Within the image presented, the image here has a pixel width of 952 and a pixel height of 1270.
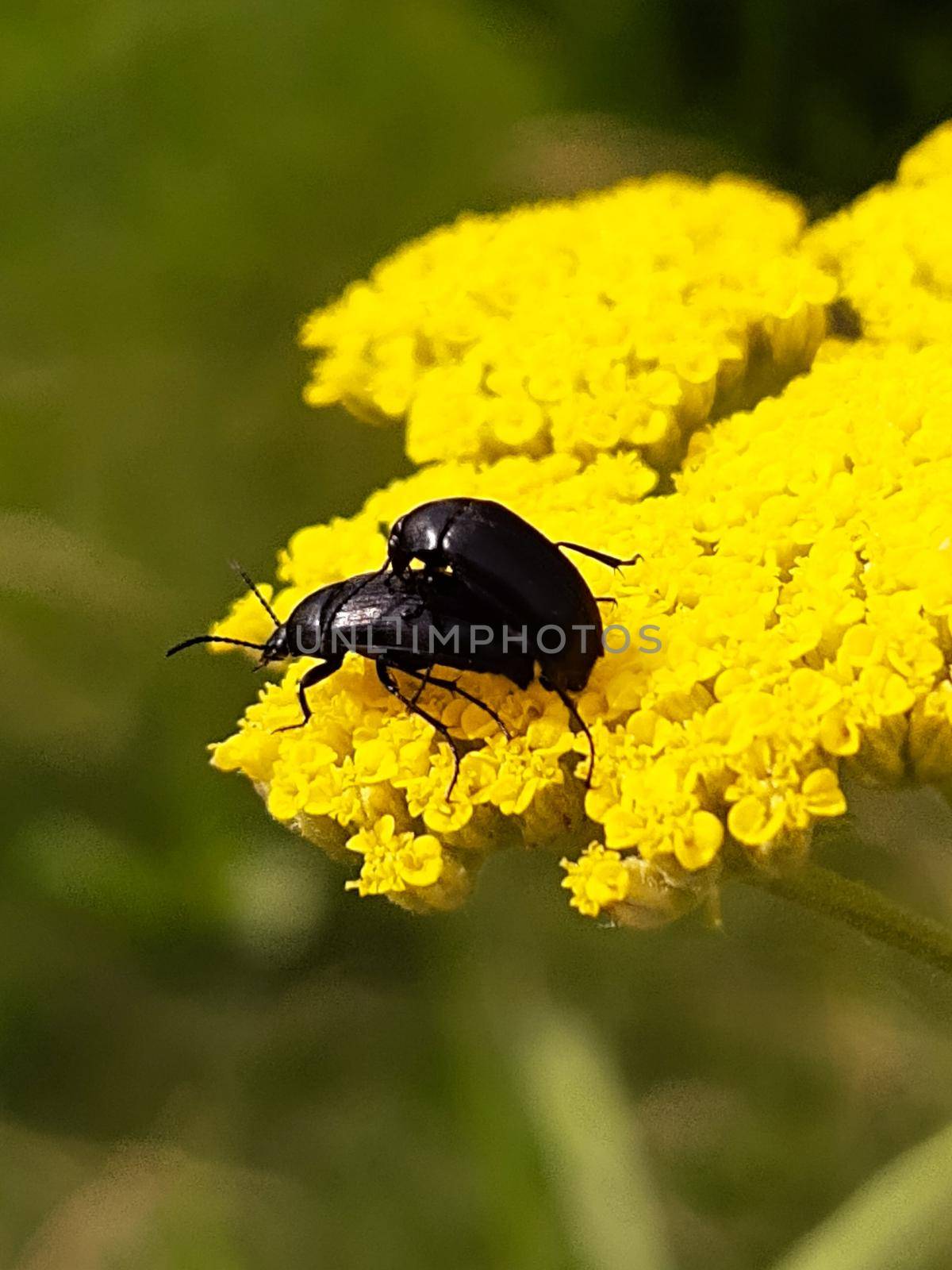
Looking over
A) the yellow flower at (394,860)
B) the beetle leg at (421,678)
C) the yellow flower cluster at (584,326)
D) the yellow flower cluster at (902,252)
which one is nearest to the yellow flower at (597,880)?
the yellow flower at (394,860)

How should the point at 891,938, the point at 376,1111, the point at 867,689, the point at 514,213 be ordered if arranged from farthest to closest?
1. the point at 376,1111
2. the point at 514,213
3. the point at 891,938
4. the point at 867,689

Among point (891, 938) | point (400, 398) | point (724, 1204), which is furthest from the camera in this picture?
point (724, 1204)

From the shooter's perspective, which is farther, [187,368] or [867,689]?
[187,368]

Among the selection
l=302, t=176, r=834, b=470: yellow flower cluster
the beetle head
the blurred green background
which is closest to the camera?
the beetle head

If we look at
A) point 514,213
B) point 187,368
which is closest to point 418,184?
point 187,368

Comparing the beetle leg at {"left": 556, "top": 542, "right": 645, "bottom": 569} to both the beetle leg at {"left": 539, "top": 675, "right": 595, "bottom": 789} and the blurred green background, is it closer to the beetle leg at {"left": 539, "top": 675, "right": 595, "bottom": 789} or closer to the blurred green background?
the beetle leg at {"left": 539, "top": 675, "right": 595, "bottom": 789}

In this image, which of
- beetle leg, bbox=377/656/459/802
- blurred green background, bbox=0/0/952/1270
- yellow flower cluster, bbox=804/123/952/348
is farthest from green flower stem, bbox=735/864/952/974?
blurred green background, bbox=0/0/952/1270

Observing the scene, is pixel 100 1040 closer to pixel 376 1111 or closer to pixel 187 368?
pixel 376 1111
